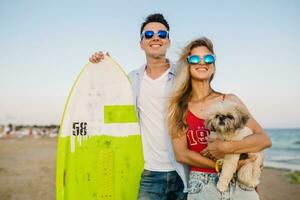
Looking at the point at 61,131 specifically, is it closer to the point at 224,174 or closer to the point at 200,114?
the point at 200,114

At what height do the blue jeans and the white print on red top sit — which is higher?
the white print on red top

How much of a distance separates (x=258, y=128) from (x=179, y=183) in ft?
3.06

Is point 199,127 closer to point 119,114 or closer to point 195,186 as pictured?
point 195,186

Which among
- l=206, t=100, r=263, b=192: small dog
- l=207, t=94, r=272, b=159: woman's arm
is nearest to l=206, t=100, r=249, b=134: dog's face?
l=206, t=100, r=263, b=192: small dog

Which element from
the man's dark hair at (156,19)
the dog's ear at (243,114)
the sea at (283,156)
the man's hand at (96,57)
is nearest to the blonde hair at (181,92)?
the dog's ear at (243,114)

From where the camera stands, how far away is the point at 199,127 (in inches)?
109

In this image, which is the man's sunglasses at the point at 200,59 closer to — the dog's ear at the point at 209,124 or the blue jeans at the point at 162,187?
the dog's ear at the point at 209,124

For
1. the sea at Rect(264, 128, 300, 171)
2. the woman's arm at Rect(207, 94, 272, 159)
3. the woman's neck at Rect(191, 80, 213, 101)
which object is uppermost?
the woman's neck at Rect(191, 80, 213, 101)

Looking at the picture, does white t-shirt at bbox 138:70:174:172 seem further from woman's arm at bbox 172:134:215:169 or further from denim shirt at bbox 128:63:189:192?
woman's arm at bbox 172:134:215:169

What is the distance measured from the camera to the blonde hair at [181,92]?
111 inches

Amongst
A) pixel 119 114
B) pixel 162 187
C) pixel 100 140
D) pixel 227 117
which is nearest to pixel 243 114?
pixel 227 117

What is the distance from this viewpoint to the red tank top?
2.76m

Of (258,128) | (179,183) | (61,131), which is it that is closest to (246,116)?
(258,128)

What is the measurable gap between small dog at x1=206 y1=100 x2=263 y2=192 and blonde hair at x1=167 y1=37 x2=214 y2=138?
268 millimetres
